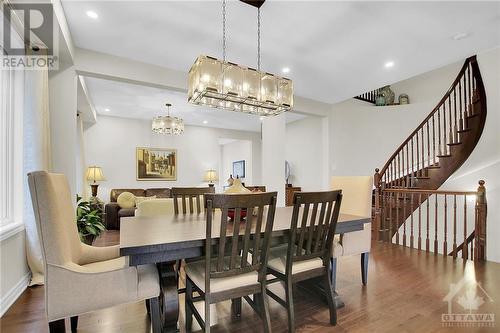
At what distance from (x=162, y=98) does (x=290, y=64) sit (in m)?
2.73

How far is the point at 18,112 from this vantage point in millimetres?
2637

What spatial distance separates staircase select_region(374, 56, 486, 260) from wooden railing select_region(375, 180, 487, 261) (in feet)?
0.06

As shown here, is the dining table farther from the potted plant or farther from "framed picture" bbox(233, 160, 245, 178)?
"framed picture" bbox(233, 160, 245, 178)

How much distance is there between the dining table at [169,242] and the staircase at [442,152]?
267cm

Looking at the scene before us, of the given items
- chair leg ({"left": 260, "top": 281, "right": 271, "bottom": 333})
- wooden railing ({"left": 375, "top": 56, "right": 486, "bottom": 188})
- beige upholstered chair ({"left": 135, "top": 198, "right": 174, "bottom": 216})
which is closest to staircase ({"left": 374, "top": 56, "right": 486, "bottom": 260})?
wooden railing ({"left": 375, "top": 56, "right": 486, "bottom": 188})

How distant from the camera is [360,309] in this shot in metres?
2.13

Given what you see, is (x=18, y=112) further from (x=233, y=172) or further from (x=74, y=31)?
(x=233, y=172)

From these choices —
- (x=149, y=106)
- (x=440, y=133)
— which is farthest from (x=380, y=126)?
(x=149, y=106)

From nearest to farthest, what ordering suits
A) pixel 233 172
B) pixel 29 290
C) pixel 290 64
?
pixel 29 290 → pixel 290 64 → pixel 233 172

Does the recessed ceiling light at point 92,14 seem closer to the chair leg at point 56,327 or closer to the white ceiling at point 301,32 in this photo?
the white ceiling at point 301,32

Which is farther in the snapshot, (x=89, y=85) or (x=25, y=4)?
(x=89, y=85)

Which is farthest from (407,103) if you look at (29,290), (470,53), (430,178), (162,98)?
(29,290)

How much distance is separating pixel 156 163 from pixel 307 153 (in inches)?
162

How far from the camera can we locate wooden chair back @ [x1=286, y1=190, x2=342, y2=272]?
1.67 meters
